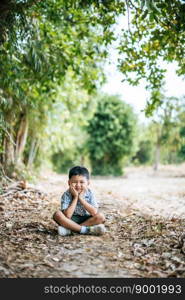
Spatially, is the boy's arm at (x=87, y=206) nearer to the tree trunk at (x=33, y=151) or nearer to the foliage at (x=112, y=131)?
the tree trunk at (x=33, y=151)

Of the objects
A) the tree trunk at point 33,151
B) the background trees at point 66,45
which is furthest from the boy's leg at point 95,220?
the tree trunk at point 33,151

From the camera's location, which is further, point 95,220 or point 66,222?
point 95,220

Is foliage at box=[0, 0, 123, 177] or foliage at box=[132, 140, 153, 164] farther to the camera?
foliage at box=[132, 140, 153, 164]

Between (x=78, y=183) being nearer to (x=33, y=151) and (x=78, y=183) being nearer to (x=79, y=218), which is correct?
(x=79, y=218)

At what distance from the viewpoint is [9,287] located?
284cm

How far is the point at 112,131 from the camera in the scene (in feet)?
87.6

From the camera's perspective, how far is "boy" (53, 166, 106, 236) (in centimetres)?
449

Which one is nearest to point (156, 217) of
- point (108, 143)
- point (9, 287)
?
point (9, 287)

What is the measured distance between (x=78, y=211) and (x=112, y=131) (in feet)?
72.7

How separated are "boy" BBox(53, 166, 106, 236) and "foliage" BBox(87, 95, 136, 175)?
71.5 ft

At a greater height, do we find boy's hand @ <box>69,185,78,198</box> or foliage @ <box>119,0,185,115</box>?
foliage @ <box>119,0,185,115</box>

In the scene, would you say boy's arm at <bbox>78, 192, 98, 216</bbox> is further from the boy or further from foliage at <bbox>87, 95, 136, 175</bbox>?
foliage at <bbox>87, 95, 136, 175</bbox>

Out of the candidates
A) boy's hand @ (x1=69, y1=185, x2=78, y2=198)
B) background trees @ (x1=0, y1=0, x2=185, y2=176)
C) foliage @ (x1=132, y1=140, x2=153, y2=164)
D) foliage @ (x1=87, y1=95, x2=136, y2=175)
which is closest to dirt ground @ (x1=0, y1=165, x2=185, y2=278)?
boy's hand @ (x1=69, y1=185, x2=78, y2=198)

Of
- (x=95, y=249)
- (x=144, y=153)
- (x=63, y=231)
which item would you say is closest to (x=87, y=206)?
(x=63, y=231)
